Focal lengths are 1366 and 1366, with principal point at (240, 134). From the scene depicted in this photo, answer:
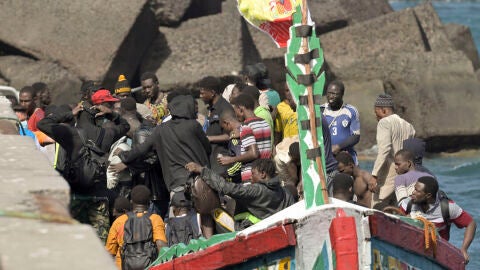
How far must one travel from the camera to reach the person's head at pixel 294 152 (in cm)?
1126

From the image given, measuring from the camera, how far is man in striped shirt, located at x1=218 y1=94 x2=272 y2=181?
11062 mm

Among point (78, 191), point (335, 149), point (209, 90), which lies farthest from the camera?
point (209, 90)

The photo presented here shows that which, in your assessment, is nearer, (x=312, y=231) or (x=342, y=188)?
(x=312, y=231)

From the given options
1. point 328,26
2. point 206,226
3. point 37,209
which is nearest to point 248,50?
point 328,26

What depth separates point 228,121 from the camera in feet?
38.0

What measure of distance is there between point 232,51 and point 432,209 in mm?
10985

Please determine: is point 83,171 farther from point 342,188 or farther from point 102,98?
point 342,188

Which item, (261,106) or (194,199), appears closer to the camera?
(194,199)

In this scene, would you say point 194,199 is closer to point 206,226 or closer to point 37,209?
point 206,226

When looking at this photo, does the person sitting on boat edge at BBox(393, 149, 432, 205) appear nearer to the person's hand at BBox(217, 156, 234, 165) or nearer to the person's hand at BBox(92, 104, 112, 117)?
the person's hand at BBox(217, 156, 234, 165)

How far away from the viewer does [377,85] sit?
902 inches

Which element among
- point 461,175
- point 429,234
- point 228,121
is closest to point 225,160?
point 228,121

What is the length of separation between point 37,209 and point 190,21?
53.0 feet

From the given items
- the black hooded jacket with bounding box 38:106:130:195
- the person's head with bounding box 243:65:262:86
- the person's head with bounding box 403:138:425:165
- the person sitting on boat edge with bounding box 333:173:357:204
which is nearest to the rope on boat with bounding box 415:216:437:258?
the person sitting on boat edge with bounding box 333:173:357:204
